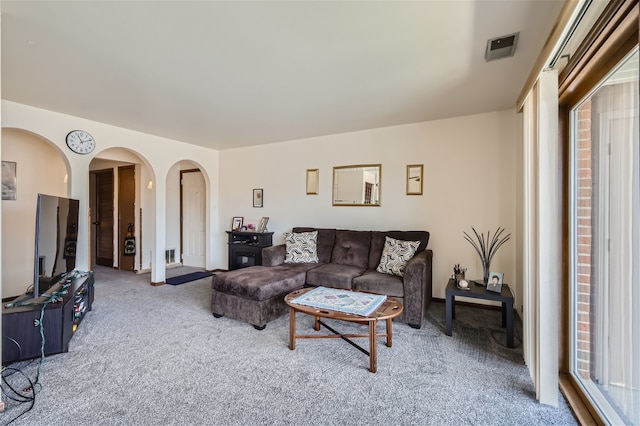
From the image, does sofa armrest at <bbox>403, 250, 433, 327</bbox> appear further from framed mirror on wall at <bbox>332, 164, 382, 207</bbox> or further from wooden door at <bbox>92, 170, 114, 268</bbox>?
wooden door at <bbox>92, 170, 114, 268</bbox>

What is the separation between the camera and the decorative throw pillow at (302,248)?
159 inches

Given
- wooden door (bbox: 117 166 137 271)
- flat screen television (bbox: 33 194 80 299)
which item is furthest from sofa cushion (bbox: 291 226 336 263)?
wooden door (bbox: 117 166 137 271)

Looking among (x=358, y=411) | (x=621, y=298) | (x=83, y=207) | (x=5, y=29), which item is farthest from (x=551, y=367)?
(x=83, y=207)

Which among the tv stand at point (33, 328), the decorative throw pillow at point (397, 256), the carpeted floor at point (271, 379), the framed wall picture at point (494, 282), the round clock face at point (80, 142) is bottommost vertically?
the carpeted floor at point (271, 379)

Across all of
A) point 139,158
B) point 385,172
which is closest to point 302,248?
point 385,172

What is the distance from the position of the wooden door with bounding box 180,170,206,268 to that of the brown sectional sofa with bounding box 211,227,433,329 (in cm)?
268

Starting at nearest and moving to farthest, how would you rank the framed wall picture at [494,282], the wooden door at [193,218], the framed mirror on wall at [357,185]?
1. the framed wall picture at [494,282]
2. the framed mirror on wall at [357,185]
3. the wooden door at [193,218]

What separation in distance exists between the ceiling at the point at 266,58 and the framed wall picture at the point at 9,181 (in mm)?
1315

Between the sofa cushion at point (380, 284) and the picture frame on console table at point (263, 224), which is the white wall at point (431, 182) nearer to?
the picture frame on console table at point (263, 224)

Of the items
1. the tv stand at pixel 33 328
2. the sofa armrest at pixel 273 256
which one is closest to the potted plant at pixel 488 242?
the sofa armrest at pixel 273 256

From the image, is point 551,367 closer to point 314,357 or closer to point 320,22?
point 314,357

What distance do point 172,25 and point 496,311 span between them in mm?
4177

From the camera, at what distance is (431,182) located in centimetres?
387

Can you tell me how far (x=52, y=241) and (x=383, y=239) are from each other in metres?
3.40
